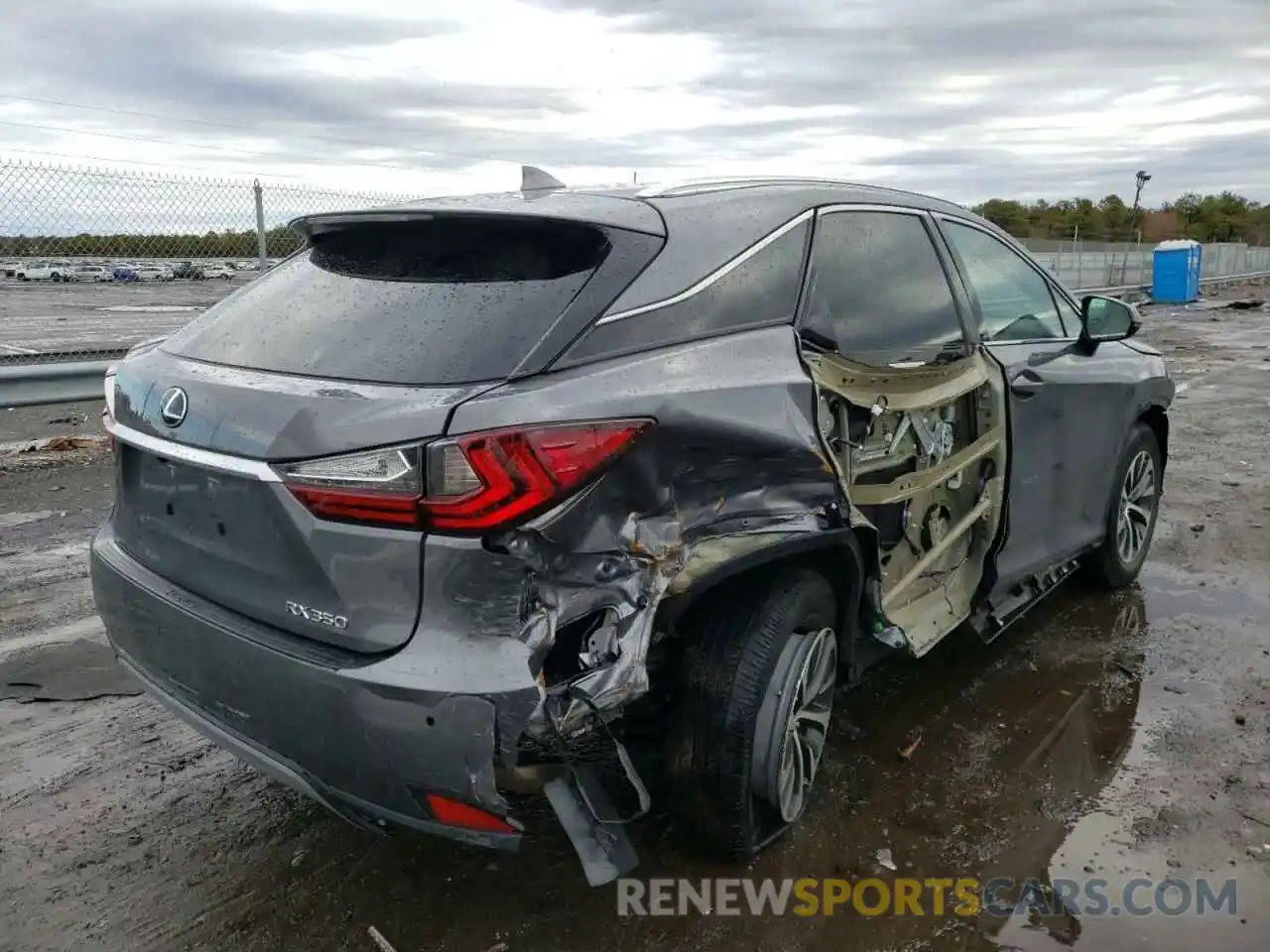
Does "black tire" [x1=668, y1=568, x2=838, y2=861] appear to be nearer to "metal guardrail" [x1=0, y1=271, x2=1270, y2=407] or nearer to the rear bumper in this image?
the rear bumper

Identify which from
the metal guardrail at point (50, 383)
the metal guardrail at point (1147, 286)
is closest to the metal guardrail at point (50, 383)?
the metal guardrail at point (50, 383)

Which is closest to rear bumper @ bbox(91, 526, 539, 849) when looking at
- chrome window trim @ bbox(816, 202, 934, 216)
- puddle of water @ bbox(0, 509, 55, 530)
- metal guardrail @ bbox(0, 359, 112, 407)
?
chrome window trim @ bbox(816, 202, 934, 216)

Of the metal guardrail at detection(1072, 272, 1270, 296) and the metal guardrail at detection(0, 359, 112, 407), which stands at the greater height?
the metal guardrail at detection(1072, 272, 1270, 296)

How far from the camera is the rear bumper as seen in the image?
2.12m

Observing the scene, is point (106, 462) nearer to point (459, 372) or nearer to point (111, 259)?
point (111, 259)

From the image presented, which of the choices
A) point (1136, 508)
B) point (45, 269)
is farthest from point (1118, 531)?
point (45, 269)

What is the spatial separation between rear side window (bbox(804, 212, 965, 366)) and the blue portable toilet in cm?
2847

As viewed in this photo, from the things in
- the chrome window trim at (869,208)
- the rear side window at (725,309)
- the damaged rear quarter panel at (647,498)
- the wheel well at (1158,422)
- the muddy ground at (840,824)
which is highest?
the chrome window trim at (869,208)

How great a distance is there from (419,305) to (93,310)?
936 inches

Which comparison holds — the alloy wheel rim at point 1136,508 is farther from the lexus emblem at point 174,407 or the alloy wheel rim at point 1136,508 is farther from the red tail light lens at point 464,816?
the lexus emblem at point 174,407

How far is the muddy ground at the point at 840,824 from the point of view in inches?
103

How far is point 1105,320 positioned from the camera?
448 centimetres

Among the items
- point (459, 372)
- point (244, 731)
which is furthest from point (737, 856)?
point (459, 372)

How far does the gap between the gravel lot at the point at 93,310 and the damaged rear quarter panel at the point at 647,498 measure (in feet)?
32.5
